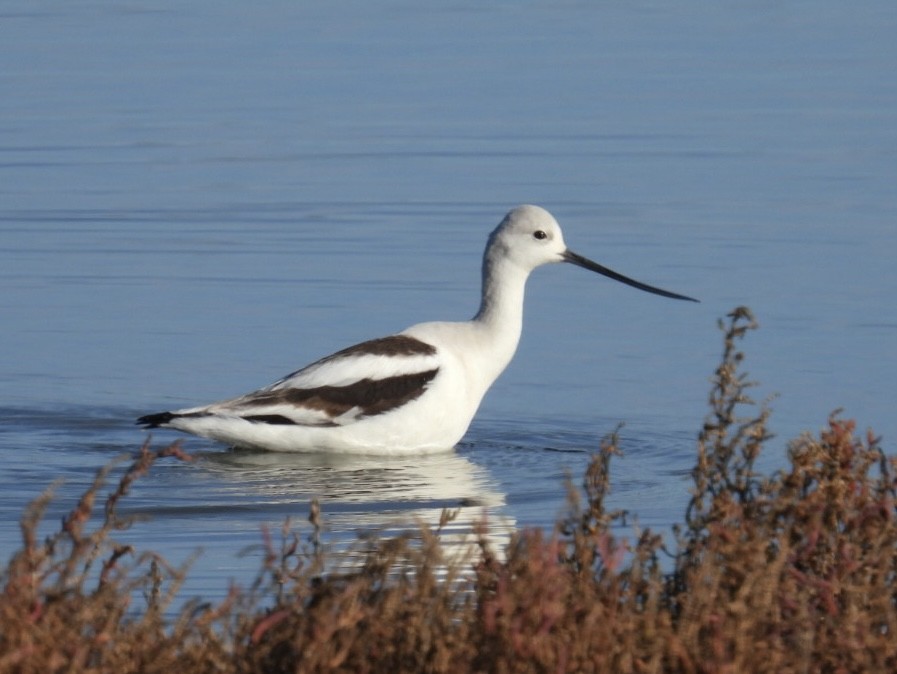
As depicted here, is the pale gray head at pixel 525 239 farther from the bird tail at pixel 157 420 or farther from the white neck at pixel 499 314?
the bird tail at pixel 157 420

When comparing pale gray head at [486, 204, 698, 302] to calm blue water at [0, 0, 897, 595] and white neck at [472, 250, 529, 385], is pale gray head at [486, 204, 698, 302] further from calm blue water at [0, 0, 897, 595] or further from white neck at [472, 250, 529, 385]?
calm blue water at [0, 0, 897, 595]

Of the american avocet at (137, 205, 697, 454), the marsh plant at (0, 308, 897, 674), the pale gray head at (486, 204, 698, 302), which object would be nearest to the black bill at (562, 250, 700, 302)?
the pale gray head at (486, 204, 698, 302)

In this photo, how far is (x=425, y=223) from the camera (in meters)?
14.9

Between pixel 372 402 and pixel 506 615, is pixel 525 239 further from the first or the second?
pixel 506 615

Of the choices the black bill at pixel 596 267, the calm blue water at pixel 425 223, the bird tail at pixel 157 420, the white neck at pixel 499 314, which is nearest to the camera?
the bird tail at pixel 157 420

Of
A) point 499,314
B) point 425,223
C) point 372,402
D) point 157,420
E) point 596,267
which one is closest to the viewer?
point 157,420

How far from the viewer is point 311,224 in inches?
591

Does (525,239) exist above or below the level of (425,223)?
below

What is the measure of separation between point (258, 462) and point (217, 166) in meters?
7.08

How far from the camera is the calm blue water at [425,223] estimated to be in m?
9.88

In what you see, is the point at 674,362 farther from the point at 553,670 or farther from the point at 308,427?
the point at 553,670

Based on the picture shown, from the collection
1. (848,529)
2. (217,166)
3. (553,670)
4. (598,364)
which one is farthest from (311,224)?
(553,670)

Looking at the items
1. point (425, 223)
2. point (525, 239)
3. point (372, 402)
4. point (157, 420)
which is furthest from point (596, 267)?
point (425, 223)

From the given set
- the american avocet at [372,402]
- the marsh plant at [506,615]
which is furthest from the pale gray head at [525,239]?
the marsh plant at [506,615]
